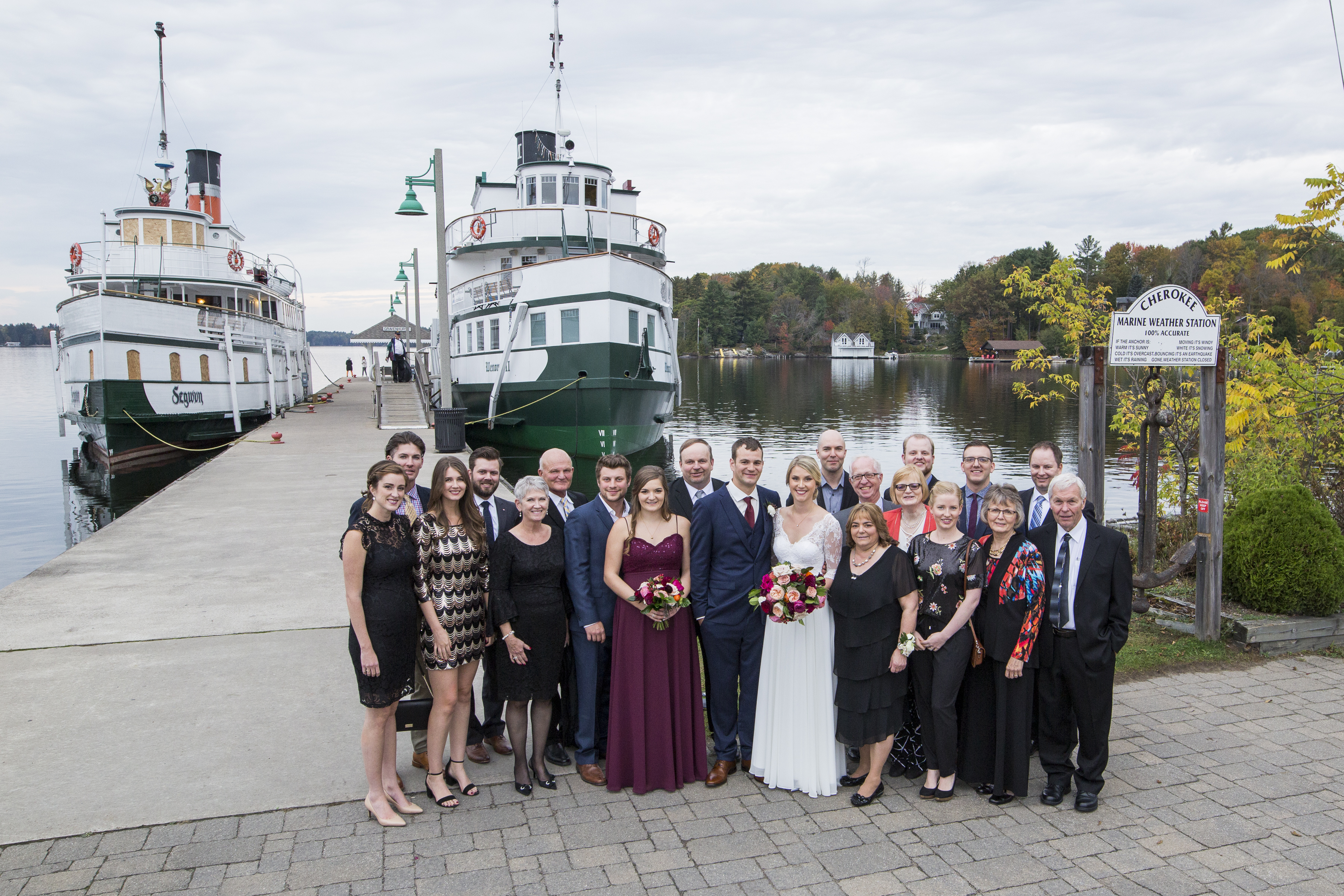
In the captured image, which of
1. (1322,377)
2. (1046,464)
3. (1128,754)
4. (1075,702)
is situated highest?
(1322,377)

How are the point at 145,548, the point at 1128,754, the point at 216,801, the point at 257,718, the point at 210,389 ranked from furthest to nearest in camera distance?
the point at 210,389, the point at 145,548, the point at 257,718, the point at 1128,754, the point at 216,801

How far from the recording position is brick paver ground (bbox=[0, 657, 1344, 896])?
3.70 m

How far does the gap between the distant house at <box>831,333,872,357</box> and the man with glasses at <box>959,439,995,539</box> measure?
409 feet

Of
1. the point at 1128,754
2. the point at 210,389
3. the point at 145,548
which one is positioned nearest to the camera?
the point at 1128,754

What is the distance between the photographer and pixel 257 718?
212 inches

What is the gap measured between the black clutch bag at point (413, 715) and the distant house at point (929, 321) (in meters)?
146

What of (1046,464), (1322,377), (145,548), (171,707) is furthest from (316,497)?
(1322,377)

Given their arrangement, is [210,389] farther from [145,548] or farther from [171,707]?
[171,707]

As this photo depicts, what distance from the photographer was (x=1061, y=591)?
4.55 metres

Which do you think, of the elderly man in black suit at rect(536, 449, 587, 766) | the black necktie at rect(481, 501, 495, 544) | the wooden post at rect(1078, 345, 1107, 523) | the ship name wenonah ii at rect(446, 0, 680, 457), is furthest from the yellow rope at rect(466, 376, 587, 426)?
the black necktie at rect(481, 501, 495, 544)

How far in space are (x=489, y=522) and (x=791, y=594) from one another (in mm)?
1882

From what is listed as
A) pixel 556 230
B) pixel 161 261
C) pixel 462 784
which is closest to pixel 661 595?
pixel 462 784

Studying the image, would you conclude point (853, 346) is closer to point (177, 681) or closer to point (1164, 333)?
point (1164, 333)

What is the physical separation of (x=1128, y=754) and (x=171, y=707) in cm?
608
